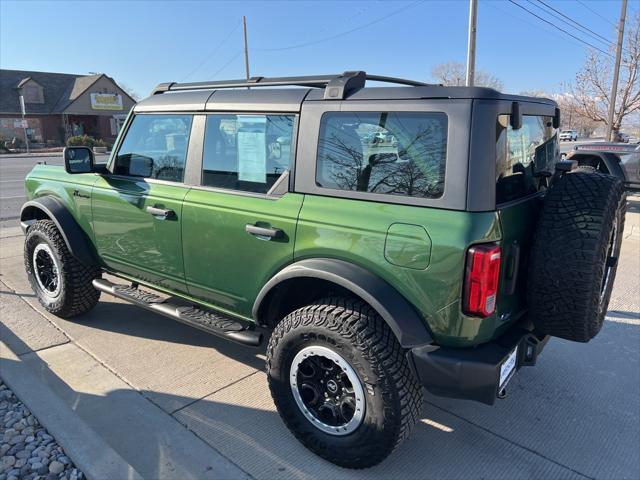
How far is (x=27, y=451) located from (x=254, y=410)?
1223mm

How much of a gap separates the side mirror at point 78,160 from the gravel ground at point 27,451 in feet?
5.83

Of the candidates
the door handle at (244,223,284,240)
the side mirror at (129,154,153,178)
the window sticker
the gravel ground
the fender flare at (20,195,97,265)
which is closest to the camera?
the gravel ground

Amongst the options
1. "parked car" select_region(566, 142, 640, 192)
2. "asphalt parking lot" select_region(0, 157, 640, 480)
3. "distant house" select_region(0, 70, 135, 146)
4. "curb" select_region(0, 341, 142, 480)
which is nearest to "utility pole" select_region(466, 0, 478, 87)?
"parked car" select_region(566, 142, 640, 192)

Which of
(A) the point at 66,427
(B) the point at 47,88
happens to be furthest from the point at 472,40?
(B) the point at 47,88

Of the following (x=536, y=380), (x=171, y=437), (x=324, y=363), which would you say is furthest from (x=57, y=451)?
(x=536, y=380)

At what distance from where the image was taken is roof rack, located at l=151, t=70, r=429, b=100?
2645 mm

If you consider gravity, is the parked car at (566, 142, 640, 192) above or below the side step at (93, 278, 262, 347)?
above

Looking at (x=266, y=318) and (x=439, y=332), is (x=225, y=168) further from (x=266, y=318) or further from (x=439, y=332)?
(x=439, y=332)

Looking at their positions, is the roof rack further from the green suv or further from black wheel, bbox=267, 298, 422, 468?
black wheel, bbox=267, 298, 422, 468

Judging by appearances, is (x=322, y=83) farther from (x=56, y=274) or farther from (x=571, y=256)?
(x=56, y=274)

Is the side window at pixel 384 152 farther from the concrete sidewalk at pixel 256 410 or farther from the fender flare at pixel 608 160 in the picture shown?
the fender flare at pixel 608 160

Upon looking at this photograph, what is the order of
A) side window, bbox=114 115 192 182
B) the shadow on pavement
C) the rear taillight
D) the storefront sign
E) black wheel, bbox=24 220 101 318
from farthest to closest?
the storefront sign < black wheel, bbox=24 220 101 318 < side window, bbox=114 115 192 182 < the shadow on pavement < the rear taillight

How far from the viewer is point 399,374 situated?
2369mm

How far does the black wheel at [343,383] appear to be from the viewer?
2375 mm
